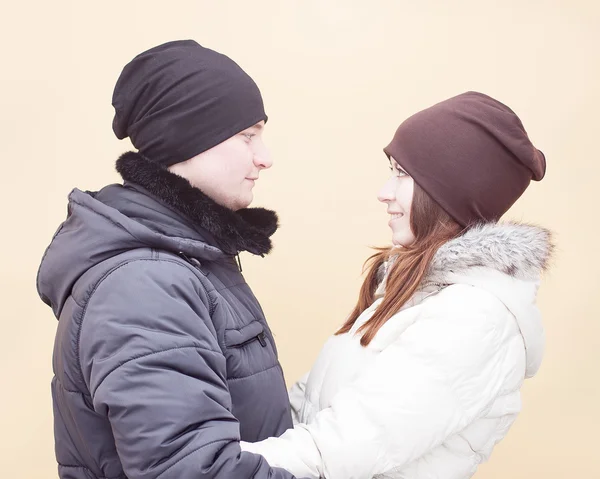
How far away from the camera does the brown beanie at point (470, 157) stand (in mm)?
1835

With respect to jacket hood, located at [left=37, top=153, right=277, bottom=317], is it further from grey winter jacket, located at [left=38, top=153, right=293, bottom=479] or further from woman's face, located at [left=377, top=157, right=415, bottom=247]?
woman's face, located at [left=377, top=157, right=415, bottom=247]

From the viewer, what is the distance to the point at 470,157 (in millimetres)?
1835

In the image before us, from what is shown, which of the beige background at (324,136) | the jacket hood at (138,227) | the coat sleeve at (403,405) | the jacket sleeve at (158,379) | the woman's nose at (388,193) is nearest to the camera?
the jacket sleeve at (158,379)

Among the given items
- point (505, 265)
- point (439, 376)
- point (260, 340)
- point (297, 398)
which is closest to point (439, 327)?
point (439, 376)

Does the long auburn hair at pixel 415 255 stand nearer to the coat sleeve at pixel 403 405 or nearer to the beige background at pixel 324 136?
the coat sleeve at pixel 403 405

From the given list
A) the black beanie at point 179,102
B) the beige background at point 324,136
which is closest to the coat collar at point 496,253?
the black beanie at point 179,102

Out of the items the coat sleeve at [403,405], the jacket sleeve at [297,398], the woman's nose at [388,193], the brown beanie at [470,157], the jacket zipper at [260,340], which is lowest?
the jacket sleeve at [297,398]

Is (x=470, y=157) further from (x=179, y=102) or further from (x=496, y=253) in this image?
(x=179, y=102)

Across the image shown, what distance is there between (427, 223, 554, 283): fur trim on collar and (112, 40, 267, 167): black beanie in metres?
0.55

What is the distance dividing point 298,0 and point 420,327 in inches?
69.2

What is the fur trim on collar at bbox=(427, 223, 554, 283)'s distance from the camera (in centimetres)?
173

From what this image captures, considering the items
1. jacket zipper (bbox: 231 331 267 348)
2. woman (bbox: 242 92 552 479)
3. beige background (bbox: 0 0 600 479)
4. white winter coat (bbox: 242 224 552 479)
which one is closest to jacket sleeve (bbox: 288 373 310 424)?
woman (bbox: 242 92 552 479)

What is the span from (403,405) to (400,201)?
546 millimetres

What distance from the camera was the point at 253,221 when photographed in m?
1.79
